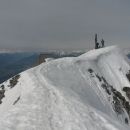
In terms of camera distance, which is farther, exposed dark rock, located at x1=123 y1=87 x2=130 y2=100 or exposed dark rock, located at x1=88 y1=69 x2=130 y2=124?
exposed dark rock, located at x1=123 y1=87 x2=130 y2=100

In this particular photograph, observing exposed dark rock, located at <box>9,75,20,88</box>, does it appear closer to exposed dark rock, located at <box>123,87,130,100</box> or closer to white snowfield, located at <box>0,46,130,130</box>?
white snowfield, located at <box>0,46,130,130</box>

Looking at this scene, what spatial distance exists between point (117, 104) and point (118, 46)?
70.6 feet

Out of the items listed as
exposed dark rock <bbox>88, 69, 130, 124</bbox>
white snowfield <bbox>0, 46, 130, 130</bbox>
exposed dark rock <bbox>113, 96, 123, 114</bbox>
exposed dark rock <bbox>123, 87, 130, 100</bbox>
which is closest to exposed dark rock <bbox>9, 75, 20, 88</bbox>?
white snowfield <bbox>0, 46, 130, 130</bbox>

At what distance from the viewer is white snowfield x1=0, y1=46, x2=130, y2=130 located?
61.6ft

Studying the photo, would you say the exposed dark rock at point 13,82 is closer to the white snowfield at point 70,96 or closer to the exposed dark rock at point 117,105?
the white snowfield at point 70,96

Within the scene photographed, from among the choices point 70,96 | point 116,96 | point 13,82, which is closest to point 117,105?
point 116,96

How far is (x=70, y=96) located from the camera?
24.5 metres

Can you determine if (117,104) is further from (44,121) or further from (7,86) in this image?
(44,121)

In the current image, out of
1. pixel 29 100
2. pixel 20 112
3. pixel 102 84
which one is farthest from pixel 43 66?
pixel 20 112

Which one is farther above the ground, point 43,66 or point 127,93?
point 43,66

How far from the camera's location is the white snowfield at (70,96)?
739 inches

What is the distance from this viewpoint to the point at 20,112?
20.0 m

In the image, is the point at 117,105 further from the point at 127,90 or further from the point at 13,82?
the point at 13,82

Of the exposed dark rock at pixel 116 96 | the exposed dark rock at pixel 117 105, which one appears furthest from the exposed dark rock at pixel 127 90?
the exposed dark rock at pixel 117 105
